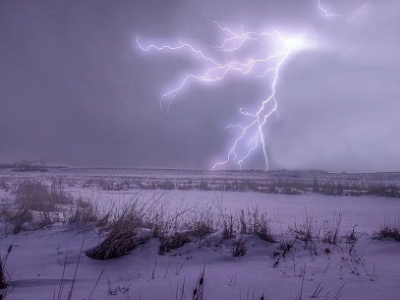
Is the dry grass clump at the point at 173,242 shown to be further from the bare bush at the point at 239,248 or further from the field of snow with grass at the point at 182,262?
the bare bush at the point at 239,248

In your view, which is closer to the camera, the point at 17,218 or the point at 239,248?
the point at 239,248

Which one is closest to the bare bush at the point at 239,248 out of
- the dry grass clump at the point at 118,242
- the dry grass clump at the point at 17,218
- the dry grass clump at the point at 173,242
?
the dry grass clump at the point at 173,242

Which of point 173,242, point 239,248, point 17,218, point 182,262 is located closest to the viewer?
point 182,262

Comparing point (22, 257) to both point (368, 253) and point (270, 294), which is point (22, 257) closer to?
point (270, 294)

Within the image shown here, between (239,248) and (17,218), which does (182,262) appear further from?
(17,218)

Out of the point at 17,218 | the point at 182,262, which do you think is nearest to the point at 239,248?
the point at 182,262

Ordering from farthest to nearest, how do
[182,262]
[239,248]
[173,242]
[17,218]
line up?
1. [17,218]
2. [173,242]
3. [239,248]
4. [182,262]

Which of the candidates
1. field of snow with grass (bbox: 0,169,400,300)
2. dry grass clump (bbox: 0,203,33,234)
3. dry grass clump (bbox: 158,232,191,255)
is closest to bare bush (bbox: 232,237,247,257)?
field of snow with grass (bbox: 0,169,400,300)

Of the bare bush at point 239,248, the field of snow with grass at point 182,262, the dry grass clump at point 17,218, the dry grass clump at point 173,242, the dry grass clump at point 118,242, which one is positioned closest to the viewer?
the field of snow with grass at point 182,262

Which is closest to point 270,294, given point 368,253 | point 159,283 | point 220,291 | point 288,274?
point 220,291

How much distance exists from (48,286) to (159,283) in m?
1.28

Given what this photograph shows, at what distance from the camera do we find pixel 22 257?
4895 mm

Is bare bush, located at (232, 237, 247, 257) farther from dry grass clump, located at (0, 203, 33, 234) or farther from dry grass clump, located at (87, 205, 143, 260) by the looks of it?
dry grass clump, located at (0, 203, 33, 234)

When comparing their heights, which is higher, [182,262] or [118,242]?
[118,242]
